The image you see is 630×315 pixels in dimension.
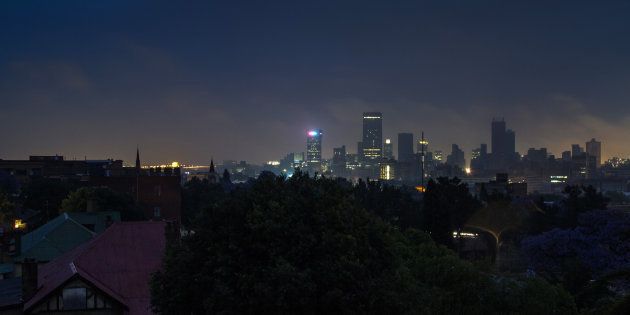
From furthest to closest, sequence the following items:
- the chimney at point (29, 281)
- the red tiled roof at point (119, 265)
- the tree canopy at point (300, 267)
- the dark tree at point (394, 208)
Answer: the dark tree at point (394, 208) → the red tiled roof at point (119, 265) → the chimney at point (29, 281) → the tree canopy at point (300, 267)

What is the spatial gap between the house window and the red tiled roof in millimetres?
522

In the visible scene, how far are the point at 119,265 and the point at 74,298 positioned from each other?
352 cm

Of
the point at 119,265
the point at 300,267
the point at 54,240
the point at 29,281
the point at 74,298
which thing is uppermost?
the point at 300,267

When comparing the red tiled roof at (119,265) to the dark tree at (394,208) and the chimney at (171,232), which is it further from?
the dark tree at (394,208)

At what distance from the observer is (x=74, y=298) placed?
2583cm

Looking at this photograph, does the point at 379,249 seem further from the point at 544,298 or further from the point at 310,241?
the point at 544,298

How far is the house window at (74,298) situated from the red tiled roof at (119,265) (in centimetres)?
52

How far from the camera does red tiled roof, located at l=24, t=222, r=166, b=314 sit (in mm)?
26938

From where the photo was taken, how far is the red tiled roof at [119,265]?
2694cm

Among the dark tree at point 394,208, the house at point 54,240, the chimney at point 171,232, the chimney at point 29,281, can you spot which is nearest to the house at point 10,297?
the chimney at point 29,281

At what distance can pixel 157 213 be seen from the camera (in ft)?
244

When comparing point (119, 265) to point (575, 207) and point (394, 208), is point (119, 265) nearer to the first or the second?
point (575, 207)

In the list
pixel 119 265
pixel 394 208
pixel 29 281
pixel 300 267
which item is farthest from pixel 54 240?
pixel 394 208

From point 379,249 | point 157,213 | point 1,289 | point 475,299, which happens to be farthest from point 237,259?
point 157,213
